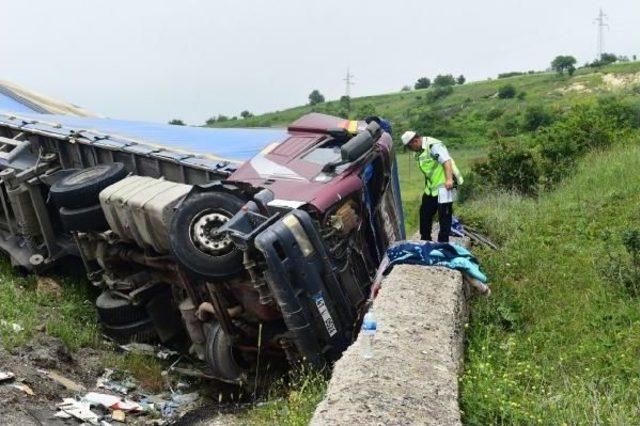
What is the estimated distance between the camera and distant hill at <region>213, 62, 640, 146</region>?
140 ft

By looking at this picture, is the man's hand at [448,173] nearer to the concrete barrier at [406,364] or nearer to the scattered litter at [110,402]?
the concrete barrier at [406,364]

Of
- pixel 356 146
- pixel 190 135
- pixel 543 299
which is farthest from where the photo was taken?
pixel 190 135

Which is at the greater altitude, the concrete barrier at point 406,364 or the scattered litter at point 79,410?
the concrete barrier at point 406,364

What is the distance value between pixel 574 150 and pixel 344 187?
9245 mm

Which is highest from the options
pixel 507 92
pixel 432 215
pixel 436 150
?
pixel 436 150

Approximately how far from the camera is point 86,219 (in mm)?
7734

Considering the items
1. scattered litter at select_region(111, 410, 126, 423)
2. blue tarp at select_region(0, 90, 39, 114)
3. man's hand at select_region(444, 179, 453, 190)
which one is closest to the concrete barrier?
man's hand at select_region(444, 179, 453, 190)

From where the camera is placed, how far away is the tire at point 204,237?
5984 mm

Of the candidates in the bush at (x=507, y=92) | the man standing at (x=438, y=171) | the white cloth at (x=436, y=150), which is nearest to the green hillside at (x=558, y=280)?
the man standing at (x=438, y=171)

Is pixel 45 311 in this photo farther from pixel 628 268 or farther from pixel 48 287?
pixel 628 268

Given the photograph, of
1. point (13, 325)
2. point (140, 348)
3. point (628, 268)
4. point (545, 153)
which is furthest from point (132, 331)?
point (545, 153)

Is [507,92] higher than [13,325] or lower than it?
lower

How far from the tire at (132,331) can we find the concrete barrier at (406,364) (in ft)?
10.0

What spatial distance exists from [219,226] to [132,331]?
2341 mm
